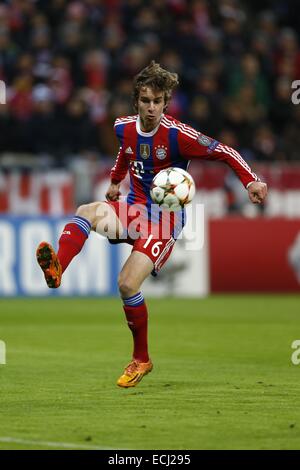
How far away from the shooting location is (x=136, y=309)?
28.6 ft

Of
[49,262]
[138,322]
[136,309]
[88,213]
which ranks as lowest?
[138,322]

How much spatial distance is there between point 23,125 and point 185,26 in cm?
448

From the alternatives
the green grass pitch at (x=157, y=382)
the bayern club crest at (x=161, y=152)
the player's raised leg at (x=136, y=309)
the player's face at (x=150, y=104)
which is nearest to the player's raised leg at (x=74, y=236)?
the player's raised leg at (x=136, y=309)

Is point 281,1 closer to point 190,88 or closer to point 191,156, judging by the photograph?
point 190,88

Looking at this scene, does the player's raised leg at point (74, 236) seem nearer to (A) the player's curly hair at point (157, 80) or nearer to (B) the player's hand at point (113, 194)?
(B) the player's hand at point (113, 194)

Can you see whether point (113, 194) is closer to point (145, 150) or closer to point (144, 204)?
point (144, 204)

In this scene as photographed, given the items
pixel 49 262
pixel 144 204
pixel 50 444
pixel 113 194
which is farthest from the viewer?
pixel 113 194

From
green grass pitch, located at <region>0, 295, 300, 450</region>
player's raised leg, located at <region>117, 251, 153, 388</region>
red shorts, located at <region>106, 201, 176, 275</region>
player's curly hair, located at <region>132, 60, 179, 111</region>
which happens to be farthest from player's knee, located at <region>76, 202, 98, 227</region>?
green grass pitch, located at <region>0, 295, 300, 450</region>

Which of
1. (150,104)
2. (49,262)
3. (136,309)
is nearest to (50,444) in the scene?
(49,262)

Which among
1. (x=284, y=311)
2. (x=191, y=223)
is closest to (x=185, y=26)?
(x=191, y=223)

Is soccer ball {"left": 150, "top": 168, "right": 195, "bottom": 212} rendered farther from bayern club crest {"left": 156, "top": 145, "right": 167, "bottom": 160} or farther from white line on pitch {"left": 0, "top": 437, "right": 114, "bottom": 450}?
white line on pitch {"left": 0, "top": 437, "right": 114, "bottom": 450}

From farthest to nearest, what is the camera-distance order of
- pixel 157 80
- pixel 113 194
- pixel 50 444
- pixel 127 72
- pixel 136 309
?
pixel 127 72 < pixel 113 194 < pixel 136 309 < pixel 157 80 < pixel 50 444

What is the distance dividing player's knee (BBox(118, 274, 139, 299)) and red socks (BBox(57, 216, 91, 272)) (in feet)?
1.30

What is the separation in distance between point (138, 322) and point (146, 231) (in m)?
0.69
